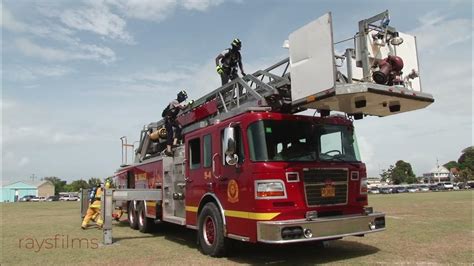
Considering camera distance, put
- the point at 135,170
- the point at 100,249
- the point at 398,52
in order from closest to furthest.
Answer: the point at 398,52 → the point at 100,249 → the point at 135,170

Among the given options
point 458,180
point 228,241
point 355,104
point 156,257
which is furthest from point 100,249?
point 458,180

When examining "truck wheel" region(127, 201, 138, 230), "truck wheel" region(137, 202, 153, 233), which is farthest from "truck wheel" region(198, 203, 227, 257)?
"truck wheel" region(127, 201, 138, 230)

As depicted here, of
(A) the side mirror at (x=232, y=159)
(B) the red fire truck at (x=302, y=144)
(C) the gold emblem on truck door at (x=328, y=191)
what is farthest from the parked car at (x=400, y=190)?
(A) the side mirror at (x=232, y=159)

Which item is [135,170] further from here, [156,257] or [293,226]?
[293,226]

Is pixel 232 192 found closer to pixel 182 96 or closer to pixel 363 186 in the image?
pixel 363 186

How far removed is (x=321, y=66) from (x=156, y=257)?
473 centimetres

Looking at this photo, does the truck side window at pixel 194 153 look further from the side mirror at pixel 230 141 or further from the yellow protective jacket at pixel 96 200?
the yellow protective jacket at pixel 96 200

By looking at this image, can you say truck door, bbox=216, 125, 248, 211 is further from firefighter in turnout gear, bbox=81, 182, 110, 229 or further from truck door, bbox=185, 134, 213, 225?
firefighter in turnout gear, bbox=81, 182, 110, 229

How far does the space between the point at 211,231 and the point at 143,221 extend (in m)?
4.78

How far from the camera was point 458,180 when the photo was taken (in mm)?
111312

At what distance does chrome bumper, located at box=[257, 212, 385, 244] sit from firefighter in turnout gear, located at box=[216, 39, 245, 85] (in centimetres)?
425

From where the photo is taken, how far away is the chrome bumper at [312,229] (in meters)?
6.58

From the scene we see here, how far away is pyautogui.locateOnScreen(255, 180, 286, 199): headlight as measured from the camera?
690cm

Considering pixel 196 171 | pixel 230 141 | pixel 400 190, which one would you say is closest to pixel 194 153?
pixel 196 171
